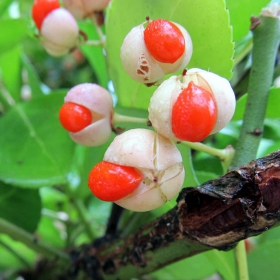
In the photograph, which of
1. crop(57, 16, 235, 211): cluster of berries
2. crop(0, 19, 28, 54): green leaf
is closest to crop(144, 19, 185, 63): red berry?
crop(57, 16, 235, 211): cluster of berries

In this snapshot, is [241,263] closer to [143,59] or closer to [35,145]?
[143,59]

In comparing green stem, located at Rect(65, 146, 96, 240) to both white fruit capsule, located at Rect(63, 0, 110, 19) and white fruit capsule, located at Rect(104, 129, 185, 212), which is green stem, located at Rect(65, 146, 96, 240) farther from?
white fruit capsule, located at Rect(104, 129, 185, 212)

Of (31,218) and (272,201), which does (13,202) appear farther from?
(272,201)

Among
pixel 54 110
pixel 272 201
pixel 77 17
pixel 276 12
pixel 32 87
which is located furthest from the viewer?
pixel 32 87

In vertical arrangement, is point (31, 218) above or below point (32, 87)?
below

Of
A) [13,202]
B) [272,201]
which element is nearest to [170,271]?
[13,202]

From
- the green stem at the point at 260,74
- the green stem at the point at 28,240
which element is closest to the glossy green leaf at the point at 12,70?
the green stem at the point at 28,240
